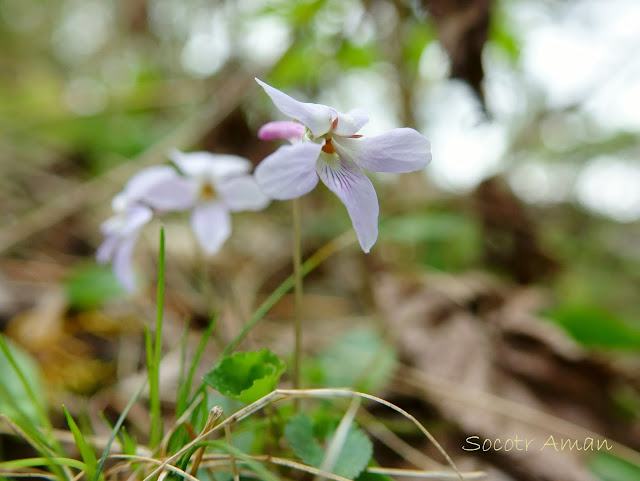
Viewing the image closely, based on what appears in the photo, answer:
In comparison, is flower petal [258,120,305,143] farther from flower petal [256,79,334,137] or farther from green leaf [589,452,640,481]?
green leaf [589,452,640,481]

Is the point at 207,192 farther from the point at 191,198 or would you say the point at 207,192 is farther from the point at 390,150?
the point at 390,150

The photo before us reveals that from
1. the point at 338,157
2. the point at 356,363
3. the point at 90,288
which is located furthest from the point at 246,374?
the point at 90,288

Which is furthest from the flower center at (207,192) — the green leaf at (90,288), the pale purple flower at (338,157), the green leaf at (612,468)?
the green leaf at (612,468)

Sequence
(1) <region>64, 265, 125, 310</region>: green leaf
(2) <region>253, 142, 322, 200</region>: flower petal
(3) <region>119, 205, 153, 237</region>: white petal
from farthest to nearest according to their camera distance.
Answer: (1) <region>64, 265, 125, 310</region>: green leaf
(3) <region>119, 205, 153, 237</region>: white petal
(2) <region>253, 142, 322, 200</region>: flower petal

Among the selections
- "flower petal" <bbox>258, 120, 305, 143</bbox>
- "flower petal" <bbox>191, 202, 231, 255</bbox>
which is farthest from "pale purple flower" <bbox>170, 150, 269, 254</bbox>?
"flower petal" <bbox>258, 120, 305, 143</bbox>

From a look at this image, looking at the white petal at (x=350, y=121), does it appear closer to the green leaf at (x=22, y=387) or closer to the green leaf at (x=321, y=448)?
the green leaf at (x=321, y=448)

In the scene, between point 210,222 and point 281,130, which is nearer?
point 281,130
